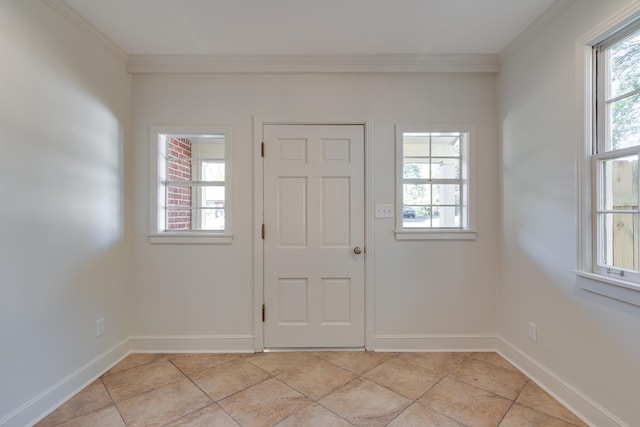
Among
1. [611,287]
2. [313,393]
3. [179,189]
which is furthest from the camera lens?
[179,189]

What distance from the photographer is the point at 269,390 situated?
6.53ft

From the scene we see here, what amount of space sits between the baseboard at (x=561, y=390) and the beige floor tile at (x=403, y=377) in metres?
0.68

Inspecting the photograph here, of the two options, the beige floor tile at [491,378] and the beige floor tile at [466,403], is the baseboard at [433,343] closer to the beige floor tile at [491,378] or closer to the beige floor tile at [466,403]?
the beige floor tile at [491,378]

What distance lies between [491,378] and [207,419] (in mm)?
1970

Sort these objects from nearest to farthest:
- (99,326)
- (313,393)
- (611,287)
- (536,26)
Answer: (611,287), (313,393), (536,26), (99,326)

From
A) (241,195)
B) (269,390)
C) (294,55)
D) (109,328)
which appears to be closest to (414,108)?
(294,55)

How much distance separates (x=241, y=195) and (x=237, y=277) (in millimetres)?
724

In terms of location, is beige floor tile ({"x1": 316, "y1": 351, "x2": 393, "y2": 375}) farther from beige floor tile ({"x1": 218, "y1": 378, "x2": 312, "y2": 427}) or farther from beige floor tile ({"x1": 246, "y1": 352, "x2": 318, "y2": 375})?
beige floor tile ({"x1": 218, "y1": 378, "x2": 312, "y2": 427})

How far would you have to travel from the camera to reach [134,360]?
2402 millimetres

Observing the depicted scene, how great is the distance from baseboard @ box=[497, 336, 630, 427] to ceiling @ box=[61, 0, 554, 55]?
2.46 meters

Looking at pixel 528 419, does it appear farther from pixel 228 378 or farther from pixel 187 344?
pixel 187 344

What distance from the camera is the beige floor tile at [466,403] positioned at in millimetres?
1729

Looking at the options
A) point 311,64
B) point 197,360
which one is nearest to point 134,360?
point 197,360

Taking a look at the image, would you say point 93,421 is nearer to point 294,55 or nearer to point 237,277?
point 237,277
